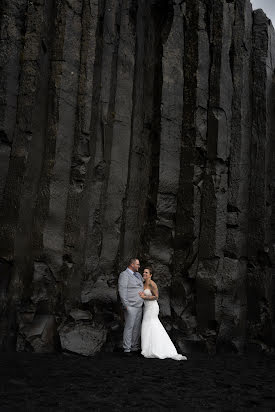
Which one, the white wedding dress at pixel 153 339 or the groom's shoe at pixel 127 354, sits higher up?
the white wedding dress at pixel 153 339

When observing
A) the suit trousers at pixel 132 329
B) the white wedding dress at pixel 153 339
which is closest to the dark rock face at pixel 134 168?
the suit trousers at pixel 132 329

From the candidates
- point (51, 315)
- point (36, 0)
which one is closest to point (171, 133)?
point (36, 0)

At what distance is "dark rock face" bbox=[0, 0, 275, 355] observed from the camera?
8.83 metres

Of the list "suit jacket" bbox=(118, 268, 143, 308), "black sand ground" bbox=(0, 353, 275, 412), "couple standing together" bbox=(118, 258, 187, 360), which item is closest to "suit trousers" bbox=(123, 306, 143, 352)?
"couple standing together" bbox=(118, 258, 187, 360)

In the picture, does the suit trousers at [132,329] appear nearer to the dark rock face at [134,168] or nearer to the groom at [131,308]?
the groom at [131,308]

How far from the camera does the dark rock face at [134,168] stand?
883cm

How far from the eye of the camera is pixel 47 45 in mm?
9547

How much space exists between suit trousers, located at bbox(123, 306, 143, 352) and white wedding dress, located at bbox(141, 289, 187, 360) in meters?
0.13

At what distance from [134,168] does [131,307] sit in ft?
10.8

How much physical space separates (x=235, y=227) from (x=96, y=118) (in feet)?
12.2

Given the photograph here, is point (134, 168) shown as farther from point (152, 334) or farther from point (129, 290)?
point (152, 334)

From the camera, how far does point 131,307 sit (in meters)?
8.30

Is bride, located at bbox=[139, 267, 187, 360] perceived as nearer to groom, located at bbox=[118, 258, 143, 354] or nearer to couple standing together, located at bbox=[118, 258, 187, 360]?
couple standing together, located at bbox=[118, 258, 187, 360]

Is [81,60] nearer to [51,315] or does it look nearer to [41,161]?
[41,161]
